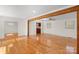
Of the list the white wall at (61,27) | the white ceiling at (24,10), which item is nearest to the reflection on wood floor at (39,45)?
the white wall at (61,27)

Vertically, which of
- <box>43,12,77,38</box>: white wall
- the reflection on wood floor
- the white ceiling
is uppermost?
the white ceiling

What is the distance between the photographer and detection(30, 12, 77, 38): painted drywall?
120 cm

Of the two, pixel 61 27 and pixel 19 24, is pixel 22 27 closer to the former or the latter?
pixel 19 24

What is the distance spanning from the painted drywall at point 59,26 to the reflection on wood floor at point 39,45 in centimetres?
6

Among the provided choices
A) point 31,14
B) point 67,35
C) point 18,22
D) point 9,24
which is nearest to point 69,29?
point 67,35

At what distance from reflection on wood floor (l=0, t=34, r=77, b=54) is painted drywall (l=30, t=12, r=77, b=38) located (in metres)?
0.06

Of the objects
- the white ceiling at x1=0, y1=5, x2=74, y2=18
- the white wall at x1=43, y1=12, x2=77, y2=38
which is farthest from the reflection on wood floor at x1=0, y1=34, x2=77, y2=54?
the white ceiling at x1=0, y1=5, x2=74, y2=18

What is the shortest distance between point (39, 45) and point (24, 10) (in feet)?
1.65

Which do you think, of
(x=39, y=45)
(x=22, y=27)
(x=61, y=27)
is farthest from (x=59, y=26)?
(x=22, y=27)

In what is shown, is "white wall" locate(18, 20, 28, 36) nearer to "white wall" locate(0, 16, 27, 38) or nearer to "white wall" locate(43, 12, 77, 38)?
"white wall" locate(0, 16, 27, 38)

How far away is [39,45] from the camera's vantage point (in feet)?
4.39

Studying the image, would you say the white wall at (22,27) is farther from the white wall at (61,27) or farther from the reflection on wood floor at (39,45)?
the white wall at (61,27)

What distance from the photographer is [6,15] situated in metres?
1.25
